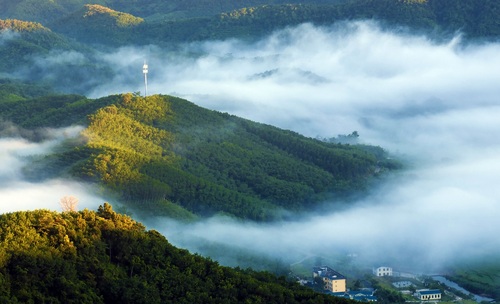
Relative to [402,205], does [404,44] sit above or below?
above

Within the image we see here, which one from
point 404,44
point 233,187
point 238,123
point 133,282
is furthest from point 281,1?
point 133,282

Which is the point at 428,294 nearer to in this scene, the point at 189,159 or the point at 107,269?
the point at 189,159

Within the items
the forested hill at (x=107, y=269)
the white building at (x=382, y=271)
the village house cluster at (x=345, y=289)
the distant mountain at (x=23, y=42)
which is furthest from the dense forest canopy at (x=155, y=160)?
the white building at (x=382, y=271)

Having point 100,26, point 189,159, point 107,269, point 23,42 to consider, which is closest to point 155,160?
A: point 189,159

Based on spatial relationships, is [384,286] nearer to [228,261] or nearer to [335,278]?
[335,278]

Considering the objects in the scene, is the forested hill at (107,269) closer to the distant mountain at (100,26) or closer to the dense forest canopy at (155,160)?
the dense forest canopy at (155,160)

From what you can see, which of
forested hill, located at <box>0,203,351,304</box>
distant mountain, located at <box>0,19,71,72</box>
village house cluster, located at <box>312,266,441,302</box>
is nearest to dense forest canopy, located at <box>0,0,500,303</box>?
forested hill, located at <box>0,203,351,304</box>
